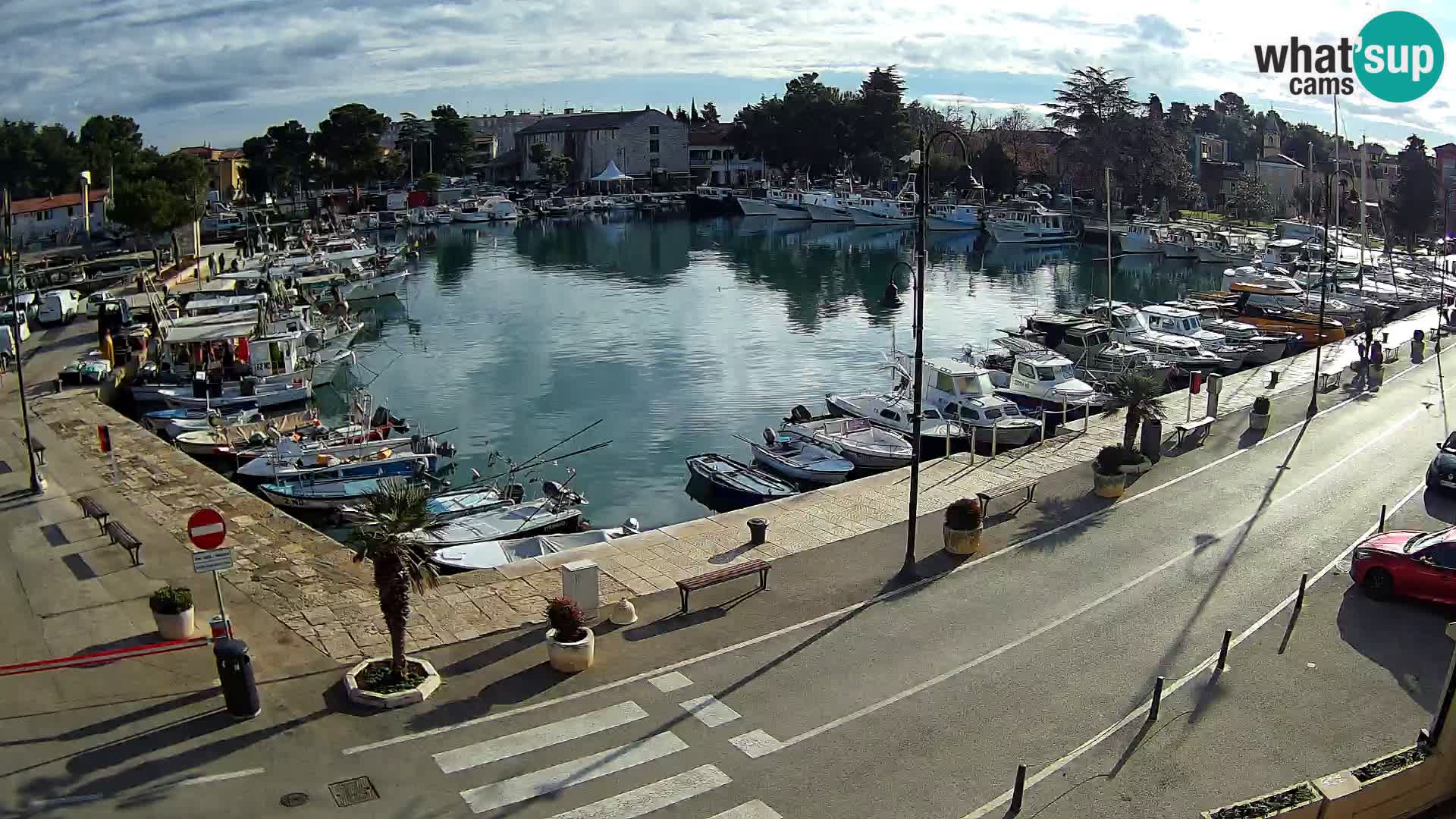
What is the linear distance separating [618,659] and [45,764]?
23.3ft

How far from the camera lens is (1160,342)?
4612cm

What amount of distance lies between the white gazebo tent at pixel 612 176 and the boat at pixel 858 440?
12131 cm

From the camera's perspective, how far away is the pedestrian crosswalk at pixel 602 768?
1234 cm

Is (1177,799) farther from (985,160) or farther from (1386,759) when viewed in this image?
(985,160)

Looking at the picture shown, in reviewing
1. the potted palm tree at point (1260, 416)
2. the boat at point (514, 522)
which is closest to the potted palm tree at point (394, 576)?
the boat at point (514, 522)

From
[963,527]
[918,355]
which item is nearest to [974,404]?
[963,527]

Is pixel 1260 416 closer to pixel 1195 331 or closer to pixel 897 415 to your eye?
pixel 897 415

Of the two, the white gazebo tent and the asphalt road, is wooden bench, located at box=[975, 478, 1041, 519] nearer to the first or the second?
the asphalt road

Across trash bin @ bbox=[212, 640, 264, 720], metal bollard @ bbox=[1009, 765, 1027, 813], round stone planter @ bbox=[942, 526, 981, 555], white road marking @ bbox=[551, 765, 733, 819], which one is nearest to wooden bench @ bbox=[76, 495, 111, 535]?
trash bin @ bbox=[212, 640, 264, 720]

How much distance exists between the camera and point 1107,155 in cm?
11631

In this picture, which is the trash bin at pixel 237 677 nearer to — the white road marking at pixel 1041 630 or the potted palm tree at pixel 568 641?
the potted palm tree at pixel 568 641

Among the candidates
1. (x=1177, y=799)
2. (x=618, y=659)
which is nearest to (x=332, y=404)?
(x=618, y=659)

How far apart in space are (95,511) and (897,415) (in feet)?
74.2

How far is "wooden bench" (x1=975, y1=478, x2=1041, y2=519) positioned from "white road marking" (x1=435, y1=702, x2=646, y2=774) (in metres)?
10.6
